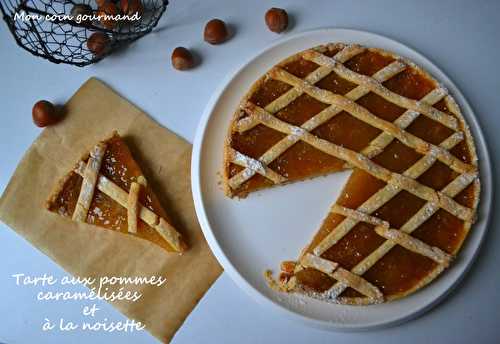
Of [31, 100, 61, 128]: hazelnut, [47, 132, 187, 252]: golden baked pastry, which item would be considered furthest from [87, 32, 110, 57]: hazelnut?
[47, 132, 187, 252]: golden baked pastry

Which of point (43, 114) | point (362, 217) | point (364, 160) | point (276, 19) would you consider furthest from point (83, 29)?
point (362, 217)

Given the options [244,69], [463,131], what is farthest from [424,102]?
[244,69]

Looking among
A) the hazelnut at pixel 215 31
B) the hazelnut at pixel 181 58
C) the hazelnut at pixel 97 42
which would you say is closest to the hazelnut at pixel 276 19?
the hazelnut at pixel 215 31

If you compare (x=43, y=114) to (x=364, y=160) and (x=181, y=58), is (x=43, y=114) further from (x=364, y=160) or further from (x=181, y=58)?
(x=364, y=160)

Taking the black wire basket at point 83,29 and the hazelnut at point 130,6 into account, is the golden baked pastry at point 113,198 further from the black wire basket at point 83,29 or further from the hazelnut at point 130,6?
the hazelnut at point 130,6

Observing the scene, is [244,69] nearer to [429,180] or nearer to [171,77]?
[171,77]

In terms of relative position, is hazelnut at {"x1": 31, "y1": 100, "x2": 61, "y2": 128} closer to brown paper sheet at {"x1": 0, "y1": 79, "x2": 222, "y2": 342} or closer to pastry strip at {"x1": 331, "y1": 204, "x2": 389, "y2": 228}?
brown paper sheet at {"x1": 0, "y1": 79, "x2": 222, "y2": 342}
